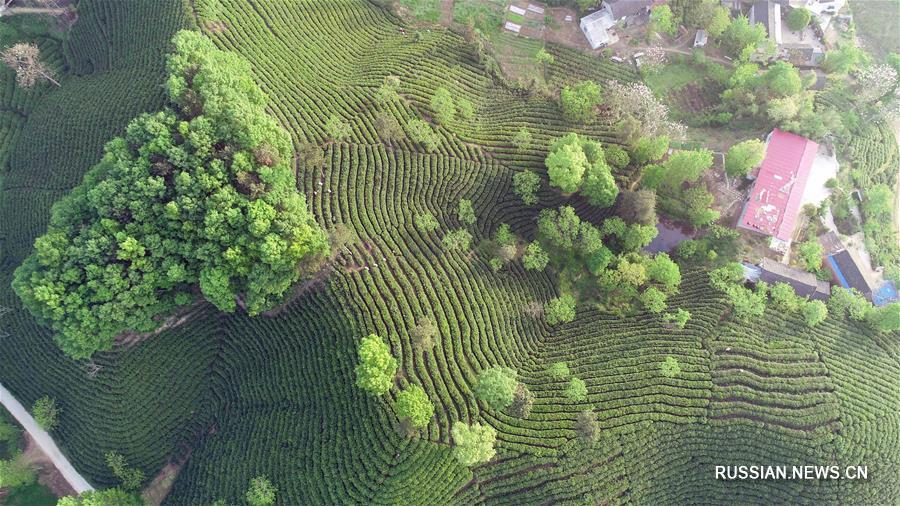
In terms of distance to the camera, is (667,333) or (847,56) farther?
(847,56)

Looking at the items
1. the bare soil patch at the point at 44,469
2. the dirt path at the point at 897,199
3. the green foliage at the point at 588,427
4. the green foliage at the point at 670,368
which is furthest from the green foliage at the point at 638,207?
the bare soil patch at the point at 44,469

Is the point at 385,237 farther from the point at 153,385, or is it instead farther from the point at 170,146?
the point at 153,385

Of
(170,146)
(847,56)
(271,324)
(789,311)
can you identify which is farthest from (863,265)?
(170,146)

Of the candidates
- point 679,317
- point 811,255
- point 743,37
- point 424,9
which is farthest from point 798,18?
point 424,9

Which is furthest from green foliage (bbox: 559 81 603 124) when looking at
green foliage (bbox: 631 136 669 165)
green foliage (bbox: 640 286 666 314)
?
green foliage (bbox: 640 286 666 314)

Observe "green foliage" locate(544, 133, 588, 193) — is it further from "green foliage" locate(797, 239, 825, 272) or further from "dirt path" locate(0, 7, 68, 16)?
"dirt path" locate(0, 7, 68, 16)

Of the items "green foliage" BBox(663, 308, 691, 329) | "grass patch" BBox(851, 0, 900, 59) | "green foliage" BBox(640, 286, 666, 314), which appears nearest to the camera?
"green foliage" BBox(663, 308, 691, 329)
